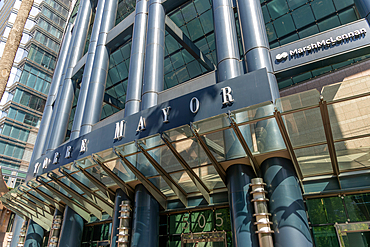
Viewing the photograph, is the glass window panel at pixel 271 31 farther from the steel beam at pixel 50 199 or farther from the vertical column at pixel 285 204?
the steel beam at pixel 50 199

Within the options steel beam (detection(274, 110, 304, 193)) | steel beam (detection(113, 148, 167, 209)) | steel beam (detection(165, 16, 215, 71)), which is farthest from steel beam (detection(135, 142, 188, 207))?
steel beam (detection(165, 16, 215, 71))

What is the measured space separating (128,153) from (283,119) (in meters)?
6.11

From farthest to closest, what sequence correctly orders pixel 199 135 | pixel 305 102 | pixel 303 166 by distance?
pixel 303 166 → pixel 199 135 → pixel 305 102

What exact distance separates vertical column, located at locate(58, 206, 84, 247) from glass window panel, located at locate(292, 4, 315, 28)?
70.9ft

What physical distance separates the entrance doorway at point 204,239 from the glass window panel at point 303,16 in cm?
1724

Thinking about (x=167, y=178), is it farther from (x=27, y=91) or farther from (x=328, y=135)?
(x=27, y=91)

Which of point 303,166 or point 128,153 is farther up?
point 128,153

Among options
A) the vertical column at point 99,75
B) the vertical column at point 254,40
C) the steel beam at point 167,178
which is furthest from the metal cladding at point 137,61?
the vertical column at point 254,40

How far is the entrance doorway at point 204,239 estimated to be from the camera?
1081cm

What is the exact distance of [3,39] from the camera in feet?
182

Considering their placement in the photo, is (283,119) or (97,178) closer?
(283,119)

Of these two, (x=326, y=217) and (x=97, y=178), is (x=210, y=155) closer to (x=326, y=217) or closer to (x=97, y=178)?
(x=326, y=217)

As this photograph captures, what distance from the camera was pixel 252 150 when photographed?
9.30m

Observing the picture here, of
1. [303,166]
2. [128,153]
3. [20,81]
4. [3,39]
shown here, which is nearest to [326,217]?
[303,166]
